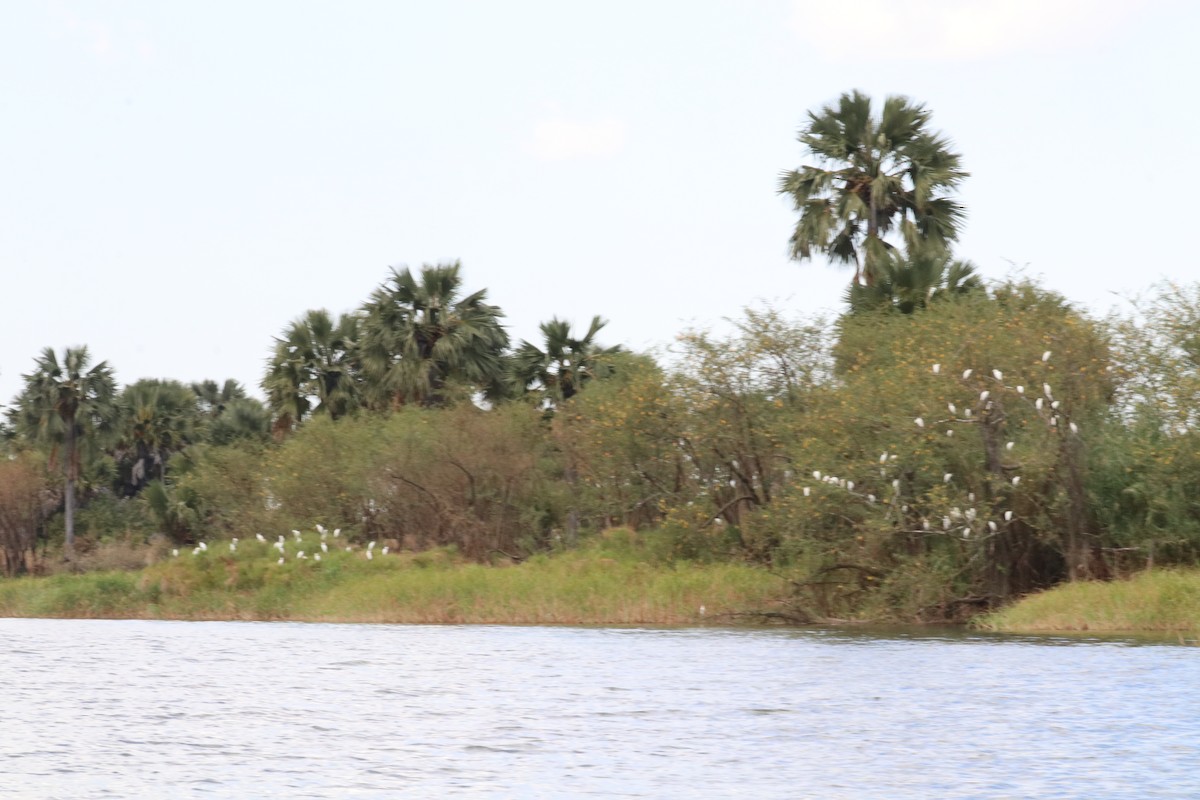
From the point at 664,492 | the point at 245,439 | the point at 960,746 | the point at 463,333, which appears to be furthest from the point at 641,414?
the point at 245,439

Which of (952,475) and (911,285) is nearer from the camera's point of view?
(952,475)

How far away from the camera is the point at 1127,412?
33969mm

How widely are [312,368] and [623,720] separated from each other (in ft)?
134

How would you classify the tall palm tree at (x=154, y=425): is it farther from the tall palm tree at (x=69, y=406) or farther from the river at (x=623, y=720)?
the river at (x=623, y=720)

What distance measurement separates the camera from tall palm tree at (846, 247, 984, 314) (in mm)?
39906

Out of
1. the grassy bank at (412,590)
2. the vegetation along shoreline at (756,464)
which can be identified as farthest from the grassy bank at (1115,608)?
the grassy bank at (412,590)

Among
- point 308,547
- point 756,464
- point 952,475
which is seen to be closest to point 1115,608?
point 952,475

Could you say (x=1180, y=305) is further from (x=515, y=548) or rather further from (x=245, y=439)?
(x=245, y=439)

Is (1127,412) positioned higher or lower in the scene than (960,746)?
higher

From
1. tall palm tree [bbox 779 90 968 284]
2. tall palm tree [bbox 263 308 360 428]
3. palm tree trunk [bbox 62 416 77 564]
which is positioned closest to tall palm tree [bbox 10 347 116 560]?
palm tree trunk [bbox 62 416 77 564]

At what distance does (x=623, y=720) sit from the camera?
19.0 meters

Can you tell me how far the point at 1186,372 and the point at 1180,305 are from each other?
1.59 m

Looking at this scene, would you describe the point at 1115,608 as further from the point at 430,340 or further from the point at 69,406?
the point at 69,406

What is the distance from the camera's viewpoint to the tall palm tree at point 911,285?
39.9 meters
